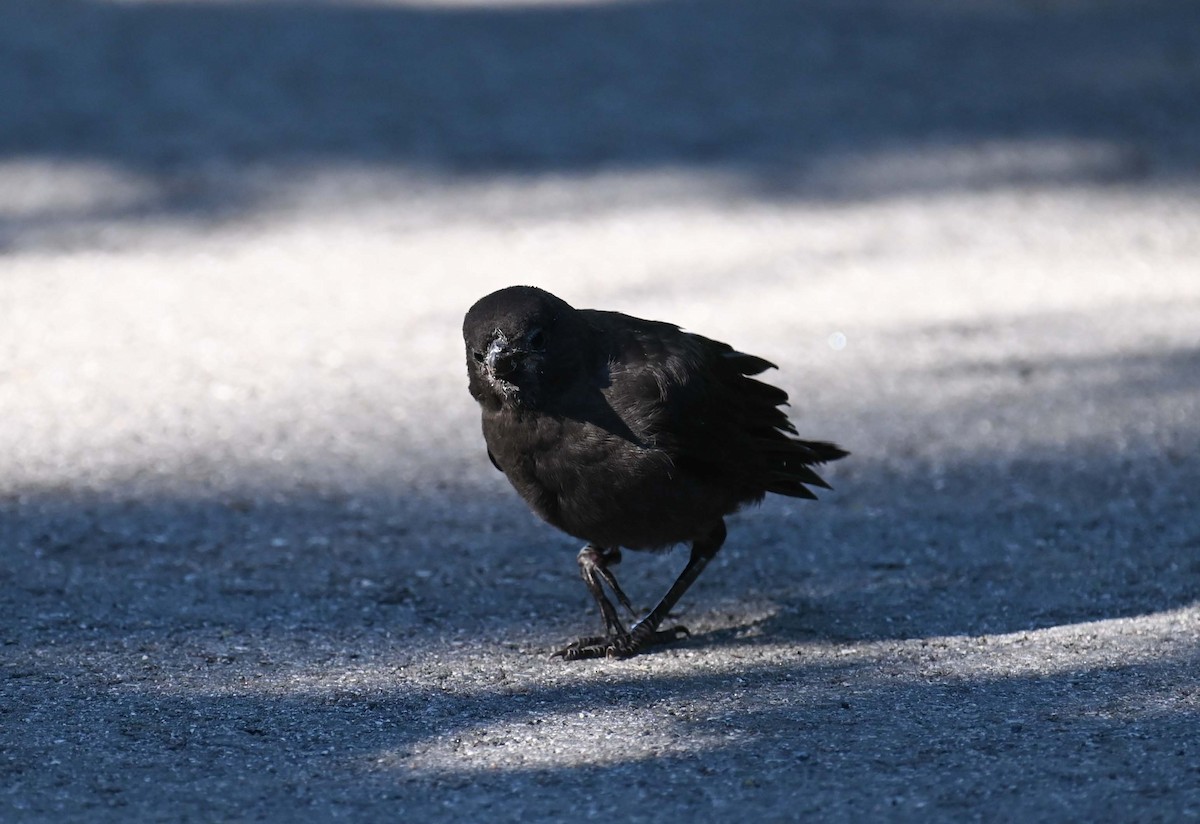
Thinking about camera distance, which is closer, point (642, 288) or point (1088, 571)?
point (1088, 571)

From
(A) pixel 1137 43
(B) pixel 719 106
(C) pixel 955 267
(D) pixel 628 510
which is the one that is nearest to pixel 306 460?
(D) pixel 628 510

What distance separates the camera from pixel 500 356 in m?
4.17

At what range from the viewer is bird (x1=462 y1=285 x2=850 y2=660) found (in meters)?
4.22

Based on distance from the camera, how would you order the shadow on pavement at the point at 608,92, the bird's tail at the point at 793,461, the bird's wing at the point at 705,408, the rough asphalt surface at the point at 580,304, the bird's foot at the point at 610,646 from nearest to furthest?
the rough asphalt surface at the point at 580,304 → the bird's wing at the point at 705,408 → the bird's foot at the point at 610,646 → the bird's tail at the point at 793,461 → the shadow on pavement at the point at 608,92

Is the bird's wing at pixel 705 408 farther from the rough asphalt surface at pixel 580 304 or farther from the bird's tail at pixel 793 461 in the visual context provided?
the rough asphalt surface at pixel 580 304

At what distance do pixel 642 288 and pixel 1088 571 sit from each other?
12.3ft

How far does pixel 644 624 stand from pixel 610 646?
0.47 feet

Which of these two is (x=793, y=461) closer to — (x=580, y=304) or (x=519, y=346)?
(x=519, y=346)

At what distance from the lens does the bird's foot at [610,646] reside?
4504 millimetres

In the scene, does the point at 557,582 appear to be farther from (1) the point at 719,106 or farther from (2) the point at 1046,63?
(2) the point at 1046,63

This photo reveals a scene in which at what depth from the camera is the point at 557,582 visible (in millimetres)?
5184

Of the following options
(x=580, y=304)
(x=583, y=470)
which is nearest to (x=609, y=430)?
(x=583, y=470)

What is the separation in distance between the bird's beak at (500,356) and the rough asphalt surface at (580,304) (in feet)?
2.90

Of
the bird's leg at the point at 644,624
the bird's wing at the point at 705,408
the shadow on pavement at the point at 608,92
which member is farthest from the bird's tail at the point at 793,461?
the shadow on pavement at the point at 608,92
